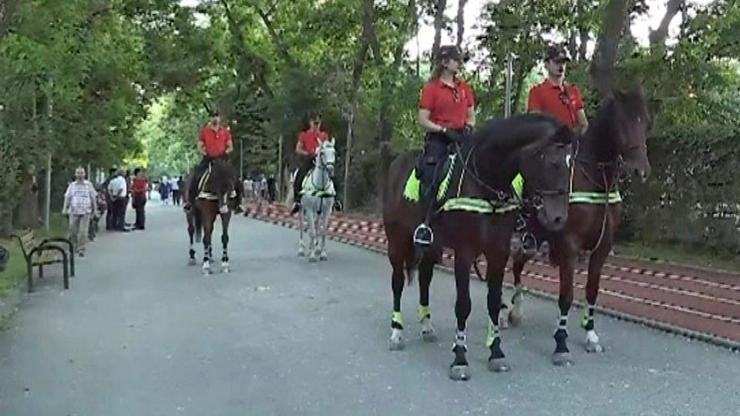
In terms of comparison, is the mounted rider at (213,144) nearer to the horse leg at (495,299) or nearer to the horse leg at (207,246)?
the horse leg at (207,246)

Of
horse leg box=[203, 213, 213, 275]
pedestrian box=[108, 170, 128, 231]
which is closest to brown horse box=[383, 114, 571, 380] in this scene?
horse leg box=[203, 213, 213, 275]

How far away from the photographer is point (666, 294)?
12.7m

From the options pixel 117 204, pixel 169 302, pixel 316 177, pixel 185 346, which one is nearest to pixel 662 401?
pixel 185 346

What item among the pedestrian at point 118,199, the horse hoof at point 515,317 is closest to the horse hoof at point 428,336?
the horse hoof at point 515,317

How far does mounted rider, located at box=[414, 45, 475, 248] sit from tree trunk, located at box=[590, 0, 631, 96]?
33.2ft

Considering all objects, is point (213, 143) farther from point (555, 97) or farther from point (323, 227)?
point (555, 97)

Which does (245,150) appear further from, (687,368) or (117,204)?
(687,368)

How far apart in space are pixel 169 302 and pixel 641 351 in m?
6.51

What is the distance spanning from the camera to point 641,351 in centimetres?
921

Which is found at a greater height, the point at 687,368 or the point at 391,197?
the point at 391,197

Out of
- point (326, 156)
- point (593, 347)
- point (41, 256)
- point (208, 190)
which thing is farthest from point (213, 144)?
point (593, 347)

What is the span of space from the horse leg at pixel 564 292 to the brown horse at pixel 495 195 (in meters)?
0.63

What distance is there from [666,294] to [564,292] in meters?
4.30

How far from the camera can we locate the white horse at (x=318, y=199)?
60.3 ft
